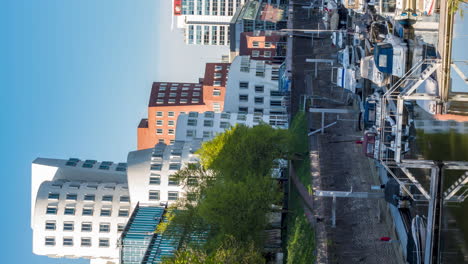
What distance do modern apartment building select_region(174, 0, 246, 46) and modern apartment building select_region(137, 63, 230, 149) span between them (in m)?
29.6

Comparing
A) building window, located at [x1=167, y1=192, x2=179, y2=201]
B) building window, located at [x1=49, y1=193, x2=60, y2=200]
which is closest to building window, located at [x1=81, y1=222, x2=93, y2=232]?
building window, located at [x1=49, y1=193, x2=60, y2=200]

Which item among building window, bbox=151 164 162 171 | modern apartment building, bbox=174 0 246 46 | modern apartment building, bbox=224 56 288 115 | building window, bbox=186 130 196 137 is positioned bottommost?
building window, bbox=151 164 162 171

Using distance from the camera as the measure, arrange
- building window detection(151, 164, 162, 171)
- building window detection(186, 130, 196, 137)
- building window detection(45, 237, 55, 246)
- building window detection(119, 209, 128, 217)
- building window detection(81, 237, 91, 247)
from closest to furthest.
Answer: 1. building window detection(151, 164, 162, 171)
2. building window detection(119, 209, 128, 217)
3. building window detection(81, 237, 91, 247)
4. building window detection(45, 237, 55, 246)
5. building window detection(186, 130, 196, 137)

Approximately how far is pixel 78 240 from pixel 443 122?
6214 centimetres

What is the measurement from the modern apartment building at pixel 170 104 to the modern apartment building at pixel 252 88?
71.1 feet

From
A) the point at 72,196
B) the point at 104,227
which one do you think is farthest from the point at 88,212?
the point at 72,196

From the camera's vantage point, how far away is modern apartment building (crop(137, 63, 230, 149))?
404 feet

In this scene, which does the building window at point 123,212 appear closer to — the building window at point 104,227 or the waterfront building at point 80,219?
the waterfront building at point 80,219

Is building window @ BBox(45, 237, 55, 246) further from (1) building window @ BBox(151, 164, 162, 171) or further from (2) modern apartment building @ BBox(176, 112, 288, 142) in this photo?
(2) modern apartment building @ BBox(176, 112, 288, 142)

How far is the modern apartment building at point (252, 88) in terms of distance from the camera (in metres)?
96.2

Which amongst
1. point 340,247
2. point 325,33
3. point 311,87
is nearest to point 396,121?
point 340,247

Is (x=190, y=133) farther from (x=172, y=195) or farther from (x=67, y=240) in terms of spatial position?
(x=67, y=240)

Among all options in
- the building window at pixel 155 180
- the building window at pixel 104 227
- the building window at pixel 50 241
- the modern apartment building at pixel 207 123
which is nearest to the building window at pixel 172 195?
the building window at pixel 155 180

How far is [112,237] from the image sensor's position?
88.9 metres
